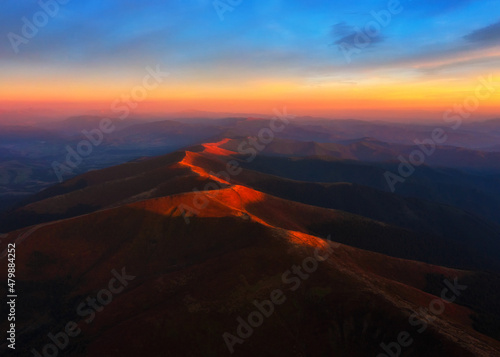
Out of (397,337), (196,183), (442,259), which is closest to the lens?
(397,337)

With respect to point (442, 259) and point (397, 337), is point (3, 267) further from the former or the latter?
point (442, 259)

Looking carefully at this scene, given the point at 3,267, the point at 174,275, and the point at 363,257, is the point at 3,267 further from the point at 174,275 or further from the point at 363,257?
the point at 363,257

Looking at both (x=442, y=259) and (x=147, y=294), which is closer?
(x=147, y=294)

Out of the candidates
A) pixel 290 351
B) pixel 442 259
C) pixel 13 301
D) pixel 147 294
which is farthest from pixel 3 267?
pixel 442 259

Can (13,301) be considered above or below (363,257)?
below

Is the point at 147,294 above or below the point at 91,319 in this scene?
above

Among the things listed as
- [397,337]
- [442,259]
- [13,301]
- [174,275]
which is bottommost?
[442,259]

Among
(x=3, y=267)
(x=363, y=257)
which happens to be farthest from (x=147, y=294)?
(x=363, y=257)

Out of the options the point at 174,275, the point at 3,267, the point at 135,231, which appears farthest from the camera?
the point at 135,231

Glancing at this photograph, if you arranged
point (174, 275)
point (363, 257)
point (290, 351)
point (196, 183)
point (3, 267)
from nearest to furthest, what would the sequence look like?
1. point (290, 351)
2. point (174, 275)
3. point (3, 267)
4. point (363, 257)
5. point (196, 183)
